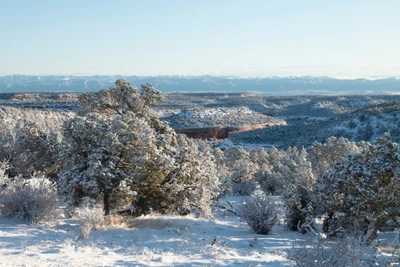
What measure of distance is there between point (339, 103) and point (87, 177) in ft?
281

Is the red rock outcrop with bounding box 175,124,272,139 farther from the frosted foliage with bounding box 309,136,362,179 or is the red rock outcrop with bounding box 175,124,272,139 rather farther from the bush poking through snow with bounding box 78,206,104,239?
the bush poking through snow with bounding box 78,206,104,239

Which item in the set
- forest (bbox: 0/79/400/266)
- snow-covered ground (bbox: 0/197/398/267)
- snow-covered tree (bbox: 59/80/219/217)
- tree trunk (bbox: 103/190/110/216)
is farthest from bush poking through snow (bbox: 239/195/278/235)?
tree trunk (bbox: 103/190/110/216)

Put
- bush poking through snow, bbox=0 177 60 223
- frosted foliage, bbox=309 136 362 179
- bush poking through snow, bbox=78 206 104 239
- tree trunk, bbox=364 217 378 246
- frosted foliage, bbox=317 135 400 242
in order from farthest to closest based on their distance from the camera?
frosted foliage, bbox=309 136 362 179 < tree trunk, bbox=364 217 378 246 < frosted foliage, bbox=317 135 400 242 < bush poking through snow, bbox=0 177 60 223 < bush poking through snow, bbox=78 206 104 239

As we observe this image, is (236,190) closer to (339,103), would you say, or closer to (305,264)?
(305,264)

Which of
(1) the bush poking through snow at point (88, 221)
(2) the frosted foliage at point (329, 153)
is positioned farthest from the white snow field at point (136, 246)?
(2) the frosted foliage at point (329, 153)

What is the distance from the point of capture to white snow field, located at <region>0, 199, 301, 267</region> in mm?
7109

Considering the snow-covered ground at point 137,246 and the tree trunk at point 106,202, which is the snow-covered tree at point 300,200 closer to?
the snow-covered ground at point 137,246

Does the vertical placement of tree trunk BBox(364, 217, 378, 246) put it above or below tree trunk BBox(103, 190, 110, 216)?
below

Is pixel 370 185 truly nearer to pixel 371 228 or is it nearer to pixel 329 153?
pixel 371 228

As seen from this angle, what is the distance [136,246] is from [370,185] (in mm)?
6716

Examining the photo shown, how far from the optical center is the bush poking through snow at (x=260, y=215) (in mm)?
12148

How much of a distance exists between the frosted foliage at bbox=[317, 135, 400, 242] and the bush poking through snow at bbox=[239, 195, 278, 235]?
2.03 meters

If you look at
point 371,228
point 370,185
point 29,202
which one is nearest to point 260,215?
point 371,228

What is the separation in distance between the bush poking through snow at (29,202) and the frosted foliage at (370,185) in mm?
8058
